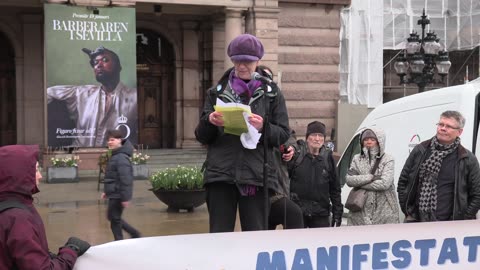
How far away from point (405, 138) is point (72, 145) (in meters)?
13.7

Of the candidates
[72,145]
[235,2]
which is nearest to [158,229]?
[72,145]

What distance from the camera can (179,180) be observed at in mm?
12117

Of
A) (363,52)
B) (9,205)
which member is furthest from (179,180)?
(363,52)

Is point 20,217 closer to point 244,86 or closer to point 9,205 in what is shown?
point 9,205

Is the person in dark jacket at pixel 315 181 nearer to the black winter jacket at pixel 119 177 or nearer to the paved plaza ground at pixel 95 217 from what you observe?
the black winter jacket at pixel 119 177

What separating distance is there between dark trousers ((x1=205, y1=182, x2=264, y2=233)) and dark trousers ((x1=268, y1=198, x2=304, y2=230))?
47cm

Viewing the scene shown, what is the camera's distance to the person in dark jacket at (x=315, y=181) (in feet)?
21.3

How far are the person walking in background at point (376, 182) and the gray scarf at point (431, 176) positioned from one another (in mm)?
682

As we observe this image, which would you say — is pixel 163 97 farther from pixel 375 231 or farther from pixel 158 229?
pixel 375 231

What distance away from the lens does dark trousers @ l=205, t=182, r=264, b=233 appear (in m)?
4.43

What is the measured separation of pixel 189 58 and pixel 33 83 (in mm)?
5575

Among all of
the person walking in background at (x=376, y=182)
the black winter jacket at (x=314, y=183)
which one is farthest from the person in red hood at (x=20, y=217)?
the person walking in background at (x=376, y=182)

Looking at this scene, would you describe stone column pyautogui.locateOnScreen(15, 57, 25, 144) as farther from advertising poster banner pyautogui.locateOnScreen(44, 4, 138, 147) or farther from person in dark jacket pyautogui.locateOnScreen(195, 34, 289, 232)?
person in dark jacket pyautogui.locateOnScreen(195, 34, 289, 232)

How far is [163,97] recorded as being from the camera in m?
25.0
